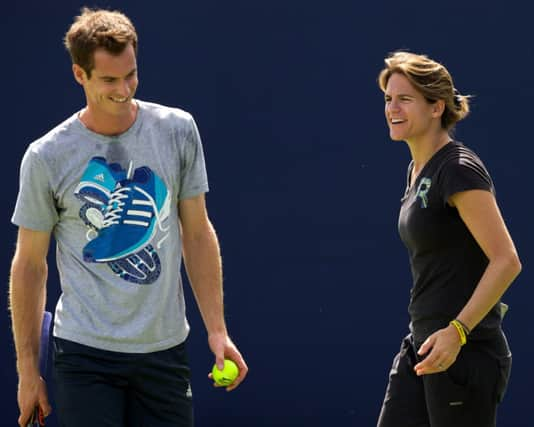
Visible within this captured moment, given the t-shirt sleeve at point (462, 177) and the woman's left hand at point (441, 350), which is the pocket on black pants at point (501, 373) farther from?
the t-shirt sleeve at point (462, 177)

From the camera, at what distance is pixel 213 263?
3.95 meters

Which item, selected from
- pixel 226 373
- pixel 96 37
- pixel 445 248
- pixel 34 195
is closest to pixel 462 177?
pixel 445 248

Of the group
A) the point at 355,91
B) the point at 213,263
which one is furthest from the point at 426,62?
the point at 355,91

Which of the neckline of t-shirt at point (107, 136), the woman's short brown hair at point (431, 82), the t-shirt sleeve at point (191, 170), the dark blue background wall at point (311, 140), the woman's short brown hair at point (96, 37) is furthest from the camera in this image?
the dark blue background wall at point (311, 140)

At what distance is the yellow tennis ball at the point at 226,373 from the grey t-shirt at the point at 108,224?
0.62 ft

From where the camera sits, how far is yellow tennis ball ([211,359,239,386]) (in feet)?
12.5

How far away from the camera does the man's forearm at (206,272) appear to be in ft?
12.9

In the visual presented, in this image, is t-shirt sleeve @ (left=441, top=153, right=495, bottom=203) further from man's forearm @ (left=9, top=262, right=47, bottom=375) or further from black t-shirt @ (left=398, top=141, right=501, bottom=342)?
man's forearm @ (left=9, top=262, right=47, bottom=375)

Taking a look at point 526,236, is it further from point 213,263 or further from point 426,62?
point 213,263

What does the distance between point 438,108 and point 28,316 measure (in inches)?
66.9

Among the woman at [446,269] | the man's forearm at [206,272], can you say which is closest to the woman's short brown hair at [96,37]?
the man's forearm at [206,272]

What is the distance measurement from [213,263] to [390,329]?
7.59ft

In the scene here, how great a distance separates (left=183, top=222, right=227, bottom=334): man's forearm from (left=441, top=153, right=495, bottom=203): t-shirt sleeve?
83cm

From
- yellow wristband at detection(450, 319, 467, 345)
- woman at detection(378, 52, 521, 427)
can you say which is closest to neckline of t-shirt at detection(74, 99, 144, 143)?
woman at detection(378, 52, 521, 427)
